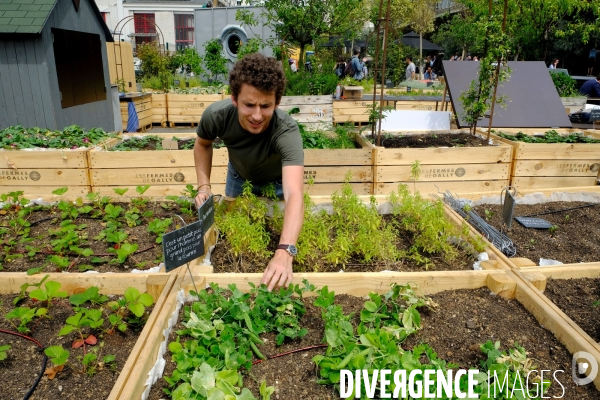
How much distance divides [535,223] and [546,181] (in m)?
1.96

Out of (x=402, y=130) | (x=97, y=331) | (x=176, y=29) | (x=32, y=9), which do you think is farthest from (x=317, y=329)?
(x=176, y=29)

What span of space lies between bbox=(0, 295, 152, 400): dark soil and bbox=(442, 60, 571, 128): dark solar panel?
4805 millimetres

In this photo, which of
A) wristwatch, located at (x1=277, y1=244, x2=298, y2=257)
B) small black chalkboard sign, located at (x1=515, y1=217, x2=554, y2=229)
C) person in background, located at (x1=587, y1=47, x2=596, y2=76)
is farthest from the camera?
person in background, located at (x1=587, y1=47, x2=596, y2=76)

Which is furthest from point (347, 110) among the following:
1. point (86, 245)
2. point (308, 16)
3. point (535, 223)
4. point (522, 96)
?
point (86, 245)

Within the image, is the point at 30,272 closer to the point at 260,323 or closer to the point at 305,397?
the point at 260,323

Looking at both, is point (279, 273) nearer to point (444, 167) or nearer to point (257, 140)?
point (257, 140)

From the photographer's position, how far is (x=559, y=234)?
2799 millimetres

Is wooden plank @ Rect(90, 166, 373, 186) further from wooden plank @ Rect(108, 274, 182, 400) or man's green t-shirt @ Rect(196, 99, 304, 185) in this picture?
wooden plank @ Rect(108, 274, 182, 400)

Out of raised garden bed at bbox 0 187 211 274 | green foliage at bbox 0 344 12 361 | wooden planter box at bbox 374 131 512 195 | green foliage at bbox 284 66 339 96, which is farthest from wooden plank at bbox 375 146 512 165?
green foliage at bbox 284 66 339 96

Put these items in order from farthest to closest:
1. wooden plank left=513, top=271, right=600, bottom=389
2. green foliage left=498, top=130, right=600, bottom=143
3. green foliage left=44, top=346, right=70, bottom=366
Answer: green foliage left=498, top=130, right=600, bottom=143 → wooden plank left=513, top=271, right=600, bottom=389 → green foliage left=44, top=346, right=70, bottom=366

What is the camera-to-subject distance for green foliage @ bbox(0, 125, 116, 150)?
4.33 m

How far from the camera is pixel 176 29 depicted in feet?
103

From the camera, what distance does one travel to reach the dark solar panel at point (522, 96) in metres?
5.57

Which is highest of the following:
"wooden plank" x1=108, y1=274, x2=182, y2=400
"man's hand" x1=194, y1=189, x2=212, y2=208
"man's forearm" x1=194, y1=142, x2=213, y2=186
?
"man's forearm" x1=194, y1=142, x2=213, y2=186
